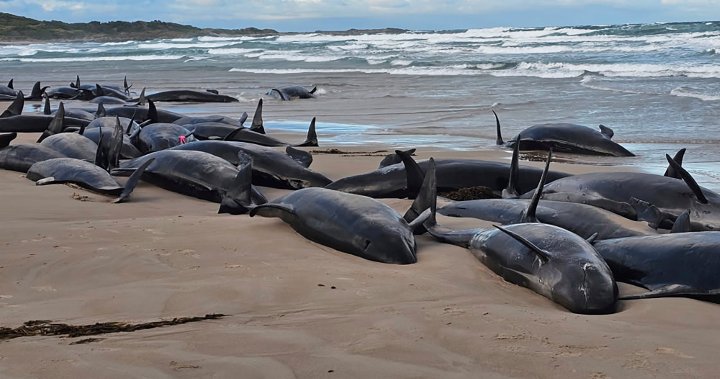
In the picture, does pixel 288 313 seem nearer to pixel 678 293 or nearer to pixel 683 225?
pixel 678 293

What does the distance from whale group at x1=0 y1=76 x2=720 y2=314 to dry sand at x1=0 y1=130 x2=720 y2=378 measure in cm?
13

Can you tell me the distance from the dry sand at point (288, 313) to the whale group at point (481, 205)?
128 mm

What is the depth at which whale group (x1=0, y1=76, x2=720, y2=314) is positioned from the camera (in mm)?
4531

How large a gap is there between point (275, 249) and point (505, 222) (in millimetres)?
1700

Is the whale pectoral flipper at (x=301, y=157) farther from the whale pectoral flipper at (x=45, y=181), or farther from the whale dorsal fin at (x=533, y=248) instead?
the whale dorsal fin at (x=533, y=248)

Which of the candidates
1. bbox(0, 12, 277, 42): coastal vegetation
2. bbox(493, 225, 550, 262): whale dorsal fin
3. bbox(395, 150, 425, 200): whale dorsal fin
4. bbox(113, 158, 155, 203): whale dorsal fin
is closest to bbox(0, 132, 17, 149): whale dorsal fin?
bbox(113, 158, 155, 203): whale dorsal fin

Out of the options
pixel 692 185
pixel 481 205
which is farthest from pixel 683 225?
pixel 481 205

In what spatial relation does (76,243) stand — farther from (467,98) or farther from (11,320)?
(467,98)

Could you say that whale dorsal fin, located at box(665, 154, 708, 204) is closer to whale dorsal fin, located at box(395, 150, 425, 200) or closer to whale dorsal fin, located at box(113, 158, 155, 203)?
whale dorsal fin, located at box(395, 150, 425, 200)

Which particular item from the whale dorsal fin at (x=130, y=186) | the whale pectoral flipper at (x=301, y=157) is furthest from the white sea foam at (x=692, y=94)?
the whale dorsal fin at (x=130, y=186)

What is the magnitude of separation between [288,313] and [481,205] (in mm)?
2866

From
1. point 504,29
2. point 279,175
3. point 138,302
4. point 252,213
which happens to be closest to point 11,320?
point 138,302

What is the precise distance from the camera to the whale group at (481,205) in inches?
178

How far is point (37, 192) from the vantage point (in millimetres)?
7145
